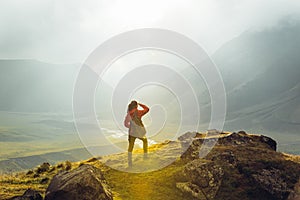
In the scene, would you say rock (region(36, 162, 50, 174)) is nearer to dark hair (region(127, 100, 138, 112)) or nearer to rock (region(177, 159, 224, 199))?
dark hair (region(127, 100, 138, 112))

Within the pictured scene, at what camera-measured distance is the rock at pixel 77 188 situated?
15.5m

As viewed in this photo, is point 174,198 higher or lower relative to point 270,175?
lower

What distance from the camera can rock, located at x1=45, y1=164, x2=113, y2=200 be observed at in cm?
1554

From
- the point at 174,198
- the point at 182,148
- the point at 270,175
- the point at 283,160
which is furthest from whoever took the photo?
the point at 182,148

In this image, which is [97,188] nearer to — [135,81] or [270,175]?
[135,81]

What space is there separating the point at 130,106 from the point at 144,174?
15.0ft

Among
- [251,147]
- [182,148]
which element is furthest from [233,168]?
[182,148]

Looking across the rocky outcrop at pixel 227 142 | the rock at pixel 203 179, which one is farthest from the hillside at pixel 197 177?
the rocky outcrop at pixel 227 142

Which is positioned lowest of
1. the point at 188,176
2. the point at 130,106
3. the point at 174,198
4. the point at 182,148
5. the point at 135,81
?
the point at 174,198

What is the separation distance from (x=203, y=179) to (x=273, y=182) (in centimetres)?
405

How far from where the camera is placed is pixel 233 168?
19.8 meters

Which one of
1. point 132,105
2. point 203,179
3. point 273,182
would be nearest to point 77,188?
point 203,179

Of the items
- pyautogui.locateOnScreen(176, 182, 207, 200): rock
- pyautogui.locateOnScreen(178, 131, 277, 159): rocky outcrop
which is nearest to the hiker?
pyautogui.locateOnScreen(178, 131, 277, 159): rocky outcrop

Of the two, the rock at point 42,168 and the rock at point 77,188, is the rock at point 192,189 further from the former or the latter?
the rock at point 42,168
